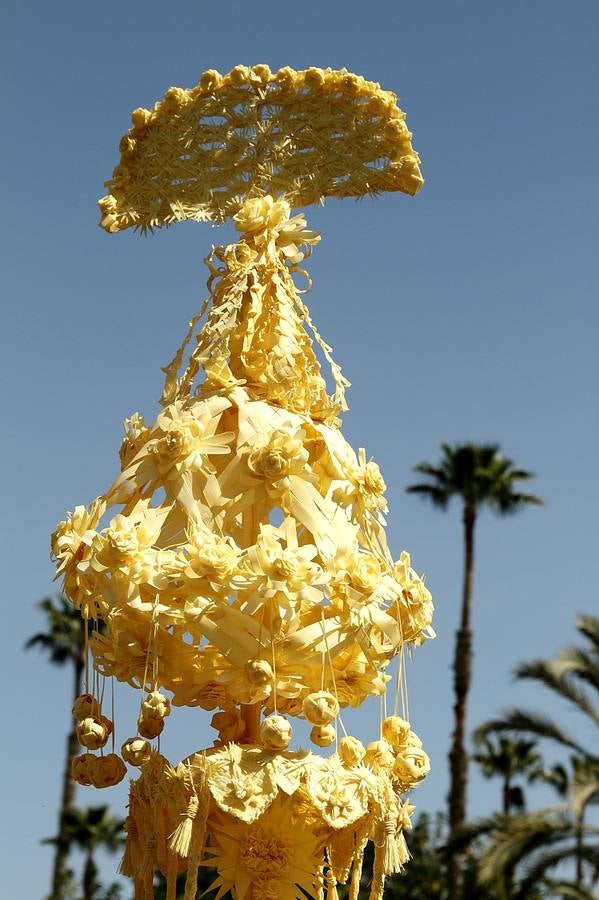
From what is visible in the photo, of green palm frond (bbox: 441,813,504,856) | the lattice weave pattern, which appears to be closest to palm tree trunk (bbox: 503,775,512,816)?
green palm frond (bbox: 441,813,504,856)

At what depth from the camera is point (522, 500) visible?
33.4 metres

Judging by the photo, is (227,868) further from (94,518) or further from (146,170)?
(146,170)

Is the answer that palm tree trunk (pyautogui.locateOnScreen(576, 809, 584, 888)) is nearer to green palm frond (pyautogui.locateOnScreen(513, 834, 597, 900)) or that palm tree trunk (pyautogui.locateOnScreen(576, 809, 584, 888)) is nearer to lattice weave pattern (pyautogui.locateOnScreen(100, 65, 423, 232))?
green palm frond (pyautogui.locateOnScreen(513, 834, 597, 900))

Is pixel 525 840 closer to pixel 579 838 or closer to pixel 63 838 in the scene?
pixel 579 838

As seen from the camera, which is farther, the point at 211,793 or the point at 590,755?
the point at 590,755

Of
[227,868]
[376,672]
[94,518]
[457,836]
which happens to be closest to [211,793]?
[227,868]

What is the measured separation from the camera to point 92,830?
31484 mm

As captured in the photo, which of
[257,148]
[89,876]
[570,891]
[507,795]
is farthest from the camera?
[507,795]

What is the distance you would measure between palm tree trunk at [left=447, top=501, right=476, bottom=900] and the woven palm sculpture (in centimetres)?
2097

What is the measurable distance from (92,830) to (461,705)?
8.56m

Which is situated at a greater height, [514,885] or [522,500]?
[522,500]

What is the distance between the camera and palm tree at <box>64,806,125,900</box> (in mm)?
31453

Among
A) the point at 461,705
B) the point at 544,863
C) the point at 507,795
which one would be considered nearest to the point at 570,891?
the point at 544,863

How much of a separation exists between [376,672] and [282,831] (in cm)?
96
